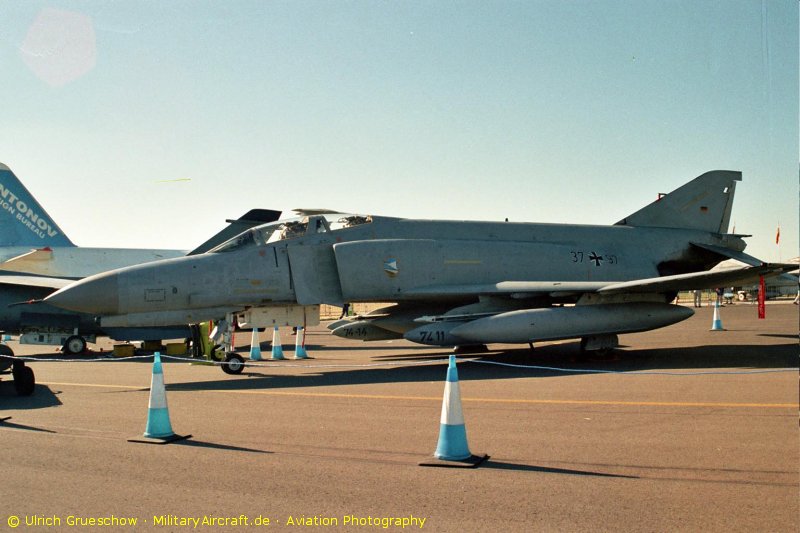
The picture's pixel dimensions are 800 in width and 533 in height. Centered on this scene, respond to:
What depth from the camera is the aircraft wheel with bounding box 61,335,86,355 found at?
2038cm

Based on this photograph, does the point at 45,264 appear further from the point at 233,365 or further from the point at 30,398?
the point at 30,398

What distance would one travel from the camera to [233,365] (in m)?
12.9

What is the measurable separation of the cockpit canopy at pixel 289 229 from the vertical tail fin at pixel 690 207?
288 inches

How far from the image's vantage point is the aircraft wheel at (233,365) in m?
12.9

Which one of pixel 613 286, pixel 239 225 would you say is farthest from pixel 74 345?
pixel 613 286

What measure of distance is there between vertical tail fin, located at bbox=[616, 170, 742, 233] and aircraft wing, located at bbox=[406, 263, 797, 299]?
151 inches

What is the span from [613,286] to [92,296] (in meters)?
9.47

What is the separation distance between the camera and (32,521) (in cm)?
464

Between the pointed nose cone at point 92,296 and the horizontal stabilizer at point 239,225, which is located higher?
the horizontal stabilizer at point 239,225

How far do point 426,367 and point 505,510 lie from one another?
9103mm

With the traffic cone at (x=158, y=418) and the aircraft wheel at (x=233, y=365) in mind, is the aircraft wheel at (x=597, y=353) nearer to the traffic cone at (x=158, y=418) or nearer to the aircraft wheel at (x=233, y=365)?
the aircraft wheel at (x=233, y=365)

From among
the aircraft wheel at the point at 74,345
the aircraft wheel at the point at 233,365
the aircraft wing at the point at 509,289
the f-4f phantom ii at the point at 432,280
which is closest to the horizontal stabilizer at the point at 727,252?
the f-4f phantom ii at the point at 432,280

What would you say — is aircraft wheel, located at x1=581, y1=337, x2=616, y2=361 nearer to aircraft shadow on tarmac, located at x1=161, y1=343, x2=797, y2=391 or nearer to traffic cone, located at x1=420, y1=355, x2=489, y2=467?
aircraft shadow on tarmac, located at x1=161, y1=343, x2=797, y2=391

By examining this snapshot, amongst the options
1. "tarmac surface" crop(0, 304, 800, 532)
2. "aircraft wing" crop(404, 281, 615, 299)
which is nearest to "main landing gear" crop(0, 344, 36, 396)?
"tarmac surface" crop(0, 304, 800, 532)
